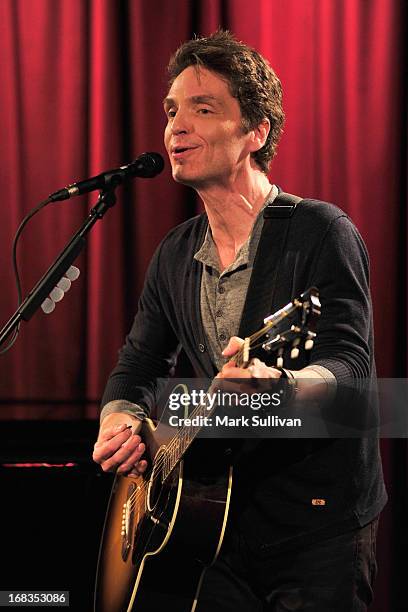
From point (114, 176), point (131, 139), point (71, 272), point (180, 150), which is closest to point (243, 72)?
point (180, 150)

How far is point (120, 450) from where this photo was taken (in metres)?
1.77

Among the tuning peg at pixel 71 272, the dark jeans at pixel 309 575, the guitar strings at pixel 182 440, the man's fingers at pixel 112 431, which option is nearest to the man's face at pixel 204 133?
the tuning peg at pixel 71 272

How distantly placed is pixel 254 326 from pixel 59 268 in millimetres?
443

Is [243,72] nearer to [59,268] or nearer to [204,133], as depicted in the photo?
[204,133]

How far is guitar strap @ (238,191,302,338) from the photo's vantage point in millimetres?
1684

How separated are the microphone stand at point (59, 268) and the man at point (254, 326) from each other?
0.70ft

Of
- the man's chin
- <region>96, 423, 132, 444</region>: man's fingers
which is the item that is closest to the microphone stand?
the man's chin

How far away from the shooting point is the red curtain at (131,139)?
2678mm

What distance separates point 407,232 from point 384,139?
0.32 m

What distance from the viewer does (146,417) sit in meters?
1.96

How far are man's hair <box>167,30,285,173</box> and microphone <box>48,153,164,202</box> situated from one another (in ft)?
0.93

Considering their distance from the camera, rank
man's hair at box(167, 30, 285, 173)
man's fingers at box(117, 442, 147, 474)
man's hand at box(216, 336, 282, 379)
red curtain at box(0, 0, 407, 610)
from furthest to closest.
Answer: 1. red curtain at box(0, 0, 407, 610)
2. man's hair at box(167, 30, 285, 173)
3. man's fingers at box(117, 442, 147, 474)
4. man's hand at box(216, 336, 282, 379)

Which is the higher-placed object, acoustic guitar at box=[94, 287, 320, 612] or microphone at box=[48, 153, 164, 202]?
microphone at box=[48, 153, 164, 202]

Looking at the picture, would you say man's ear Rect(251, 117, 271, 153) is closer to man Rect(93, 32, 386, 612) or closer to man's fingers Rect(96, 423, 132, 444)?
man Rect(93, 32, 386, 612)
